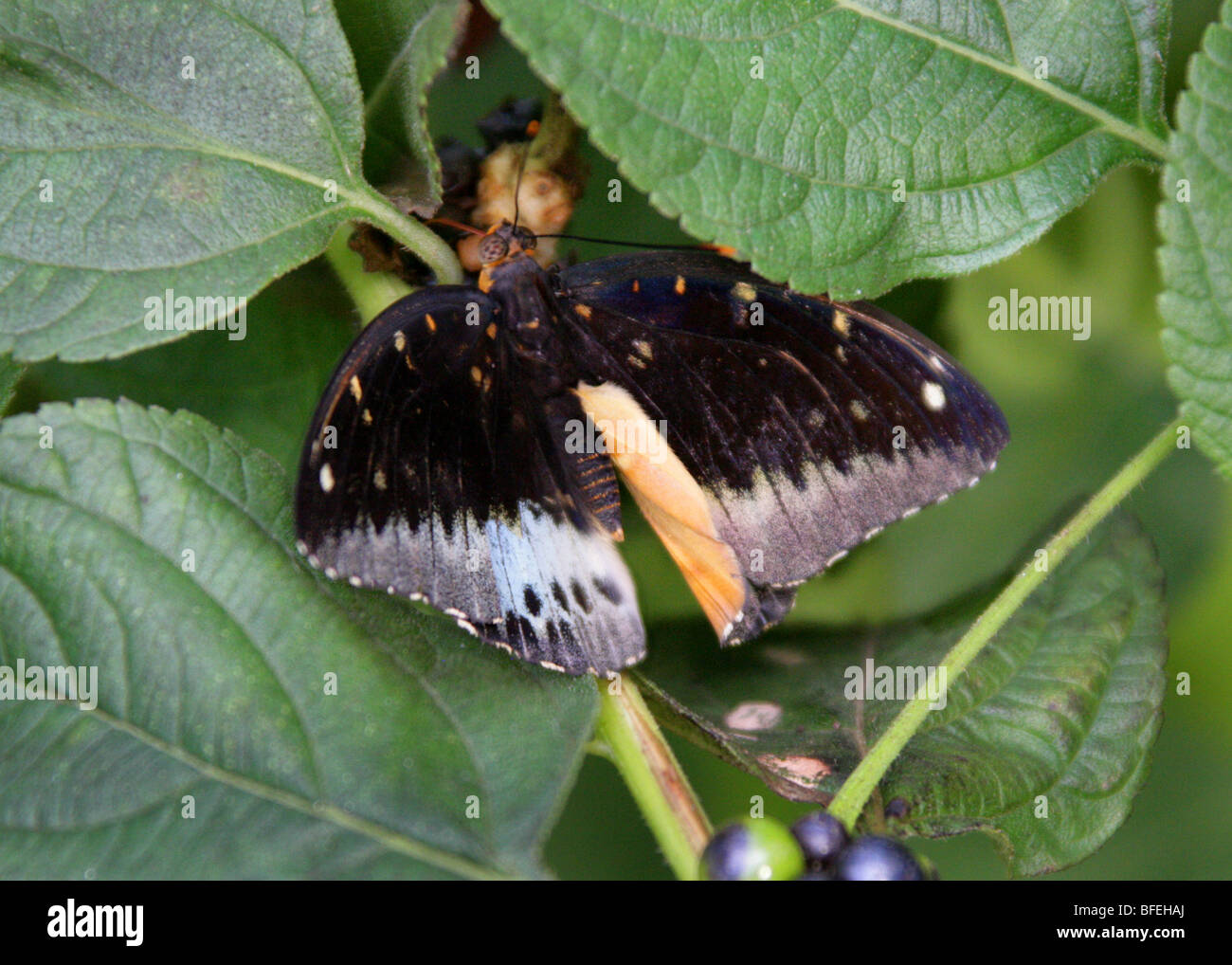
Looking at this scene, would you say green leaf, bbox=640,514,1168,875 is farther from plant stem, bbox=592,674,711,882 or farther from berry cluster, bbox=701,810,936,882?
berry cluster, bbox=701,810,936,882

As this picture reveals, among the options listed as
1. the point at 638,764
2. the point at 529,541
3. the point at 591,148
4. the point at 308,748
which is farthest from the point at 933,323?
the point at 308,748

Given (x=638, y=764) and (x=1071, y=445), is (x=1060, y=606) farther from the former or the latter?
(x=638, y=764)

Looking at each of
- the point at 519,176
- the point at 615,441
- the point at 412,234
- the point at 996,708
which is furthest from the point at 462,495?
the point at 996,708

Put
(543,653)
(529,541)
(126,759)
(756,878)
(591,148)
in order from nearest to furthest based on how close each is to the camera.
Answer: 1. (756,878)
2. (126,759)
3. (543,653)
4. (529,541)
5. (591,148)

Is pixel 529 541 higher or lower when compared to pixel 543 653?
higher

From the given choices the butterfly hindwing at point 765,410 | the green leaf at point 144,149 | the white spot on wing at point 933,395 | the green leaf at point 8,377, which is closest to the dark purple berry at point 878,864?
the butterfly hindwing at point 765,410

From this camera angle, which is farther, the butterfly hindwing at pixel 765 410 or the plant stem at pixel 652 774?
the butterfly hindwing at pixel 765 410

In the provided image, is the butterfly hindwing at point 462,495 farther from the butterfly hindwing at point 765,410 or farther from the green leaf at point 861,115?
the green leaf at point 861,115
